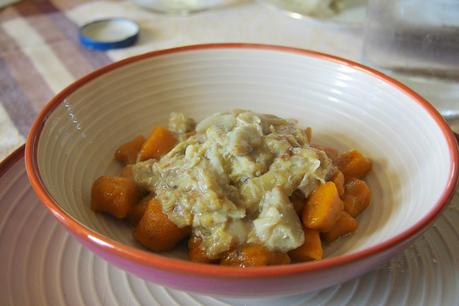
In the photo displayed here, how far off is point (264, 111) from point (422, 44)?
538 mm

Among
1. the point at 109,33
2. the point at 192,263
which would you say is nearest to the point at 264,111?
the point at 192,263

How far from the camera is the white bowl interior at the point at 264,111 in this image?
3.14 feet

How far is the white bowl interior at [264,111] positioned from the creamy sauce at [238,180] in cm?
11

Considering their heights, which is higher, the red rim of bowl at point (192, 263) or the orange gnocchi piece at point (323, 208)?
the red rim of bowl at point (192, 263)

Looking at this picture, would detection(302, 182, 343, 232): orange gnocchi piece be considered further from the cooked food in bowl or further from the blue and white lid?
the blue and white lid

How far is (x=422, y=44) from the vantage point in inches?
57.7

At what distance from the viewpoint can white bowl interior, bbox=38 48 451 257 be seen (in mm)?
957

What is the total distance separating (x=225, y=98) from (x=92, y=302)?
2.11 ft

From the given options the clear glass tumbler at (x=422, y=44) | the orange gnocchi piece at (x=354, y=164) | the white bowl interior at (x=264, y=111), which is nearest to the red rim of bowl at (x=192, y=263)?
the white bowl interior at (x=264, y=111)

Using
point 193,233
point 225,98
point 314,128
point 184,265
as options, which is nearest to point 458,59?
point 314,128

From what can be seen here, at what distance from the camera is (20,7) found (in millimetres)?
2287

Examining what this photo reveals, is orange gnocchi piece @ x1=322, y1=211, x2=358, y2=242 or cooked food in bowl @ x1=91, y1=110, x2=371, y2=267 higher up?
cooked food in bowl @ x1=91, y1=110, x2=371, y2=267

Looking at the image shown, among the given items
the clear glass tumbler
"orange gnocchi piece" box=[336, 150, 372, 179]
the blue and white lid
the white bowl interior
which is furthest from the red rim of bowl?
the blue and white lid

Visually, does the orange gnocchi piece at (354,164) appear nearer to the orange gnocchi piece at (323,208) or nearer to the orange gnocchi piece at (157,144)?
the orange gnocchi piece at (323,208)
